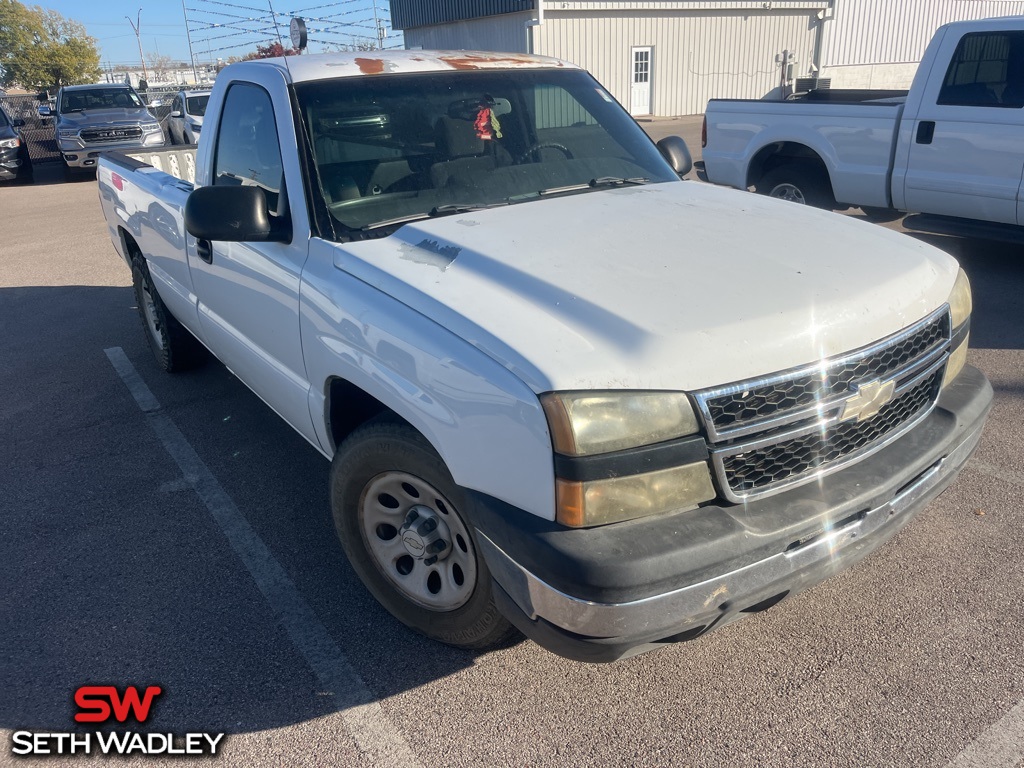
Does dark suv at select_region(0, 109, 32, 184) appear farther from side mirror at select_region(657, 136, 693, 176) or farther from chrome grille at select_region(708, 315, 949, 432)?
chrome grille at select_region(708, 315, 949, 432)

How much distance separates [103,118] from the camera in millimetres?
17172

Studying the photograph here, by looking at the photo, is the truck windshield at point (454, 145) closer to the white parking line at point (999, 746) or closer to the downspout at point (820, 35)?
the white parking line at point (999, 746)

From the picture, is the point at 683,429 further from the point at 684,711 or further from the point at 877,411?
the point at 684,711

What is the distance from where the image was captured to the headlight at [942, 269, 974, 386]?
2.80 metres

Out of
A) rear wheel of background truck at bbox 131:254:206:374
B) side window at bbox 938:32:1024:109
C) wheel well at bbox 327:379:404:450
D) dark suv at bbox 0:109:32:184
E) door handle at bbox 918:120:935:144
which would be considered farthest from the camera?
dark suv at bbox 0:109:32:184

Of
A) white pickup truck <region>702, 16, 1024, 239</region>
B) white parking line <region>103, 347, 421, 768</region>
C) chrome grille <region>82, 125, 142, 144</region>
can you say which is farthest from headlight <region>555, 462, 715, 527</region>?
chrome grille <region>82, 125, 142, 144</region>

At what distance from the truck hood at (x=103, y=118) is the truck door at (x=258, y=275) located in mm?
15320

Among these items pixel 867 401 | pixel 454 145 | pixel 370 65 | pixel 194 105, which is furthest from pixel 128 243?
pixel 194 105

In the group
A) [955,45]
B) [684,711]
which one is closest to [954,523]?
[684,711]

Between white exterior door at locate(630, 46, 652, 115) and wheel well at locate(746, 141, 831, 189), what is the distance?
20.7 m

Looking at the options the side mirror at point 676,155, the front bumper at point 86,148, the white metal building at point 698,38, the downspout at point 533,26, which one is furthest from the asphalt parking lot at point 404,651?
the white metal building at point 698,38

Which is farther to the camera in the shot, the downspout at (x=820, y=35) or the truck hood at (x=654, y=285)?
the downspout at (x=820, y=35)

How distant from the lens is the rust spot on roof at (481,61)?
Answer: 145 inches

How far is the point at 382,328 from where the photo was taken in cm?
252
